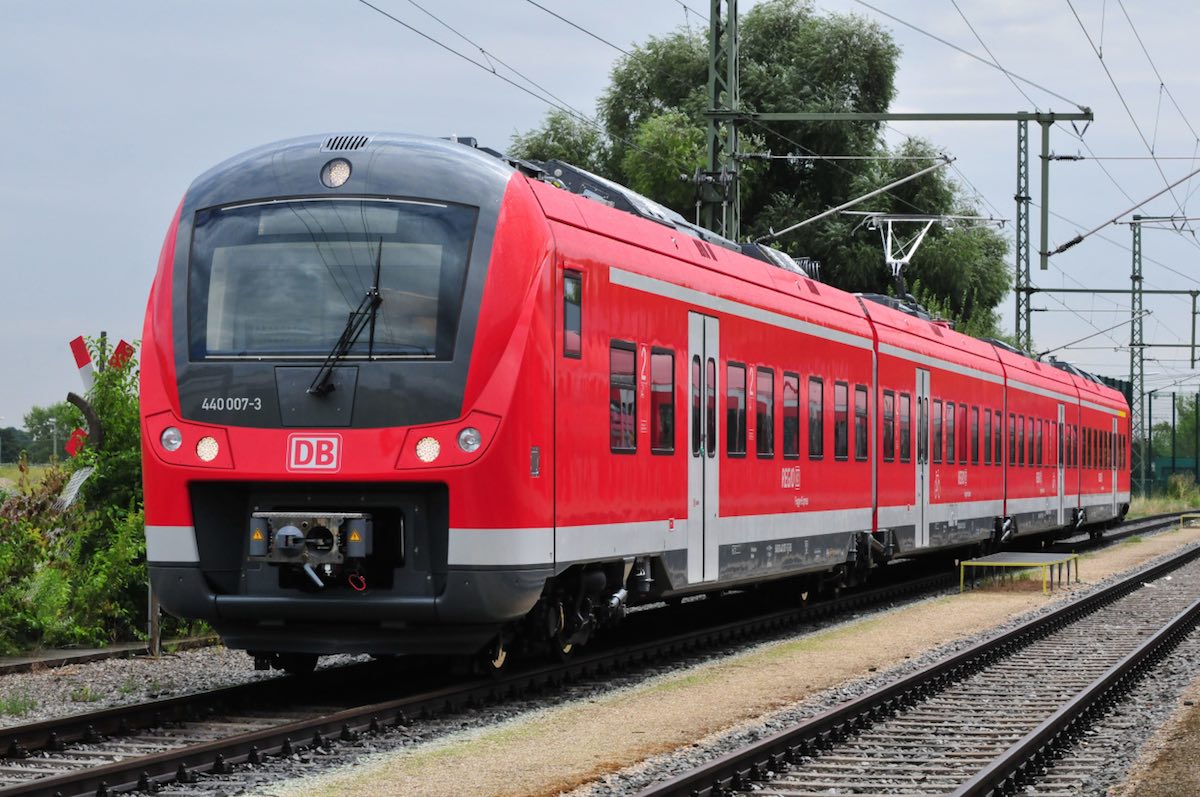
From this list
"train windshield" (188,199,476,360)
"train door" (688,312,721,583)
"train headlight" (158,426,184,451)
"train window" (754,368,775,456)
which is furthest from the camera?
"train window" (754,368,775,456)

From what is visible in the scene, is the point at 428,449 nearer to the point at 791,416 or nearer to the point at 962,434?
the point at 791,416

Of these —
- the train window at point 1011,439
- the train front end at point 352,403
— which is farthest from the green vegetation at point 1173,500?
the train front end at point 352,403

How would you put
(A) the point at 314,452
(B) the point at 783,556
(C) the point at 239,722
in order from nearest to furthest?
(C) the point at 239,722 → (A) the point at 314,452 → (B) the point at 783,556

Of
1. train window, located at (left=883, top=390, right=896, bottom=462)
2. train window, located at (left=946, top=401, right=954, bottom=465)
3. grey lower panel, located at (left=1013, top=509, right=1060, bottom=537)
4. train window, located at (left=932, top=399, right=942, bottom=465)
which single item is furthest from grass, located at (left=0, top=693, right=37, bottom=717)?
grey lower panel, located at (left=1013, top=509, right=1060, bottom=537)

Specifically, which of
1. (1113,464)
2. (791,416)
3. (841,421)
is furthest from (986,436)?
(1113,464)

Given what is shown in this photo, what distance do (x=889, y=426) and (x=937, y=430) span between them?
109 inches

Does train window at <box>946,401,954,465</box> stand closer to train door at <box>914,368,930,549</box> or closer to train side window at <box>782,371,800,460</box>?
train door at <box>914,368,930,549</box>

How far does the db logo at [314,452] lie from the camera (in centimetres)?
1112

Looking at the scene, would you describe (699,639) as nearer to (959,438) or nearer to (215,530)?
(215,530)

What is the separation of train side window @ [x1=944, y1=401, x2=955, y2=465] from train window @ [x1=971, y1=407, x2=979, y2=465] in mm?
1420

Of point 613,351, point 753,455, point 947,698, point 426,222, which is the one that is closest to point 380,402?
point 426,222

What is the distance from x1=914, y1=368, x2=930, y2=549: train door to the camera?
76.5ft

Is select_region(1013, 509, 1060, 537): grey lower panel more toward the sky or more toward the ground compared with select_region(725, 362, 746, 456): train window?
more toward the ground

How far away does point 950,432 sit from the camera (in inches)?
992
